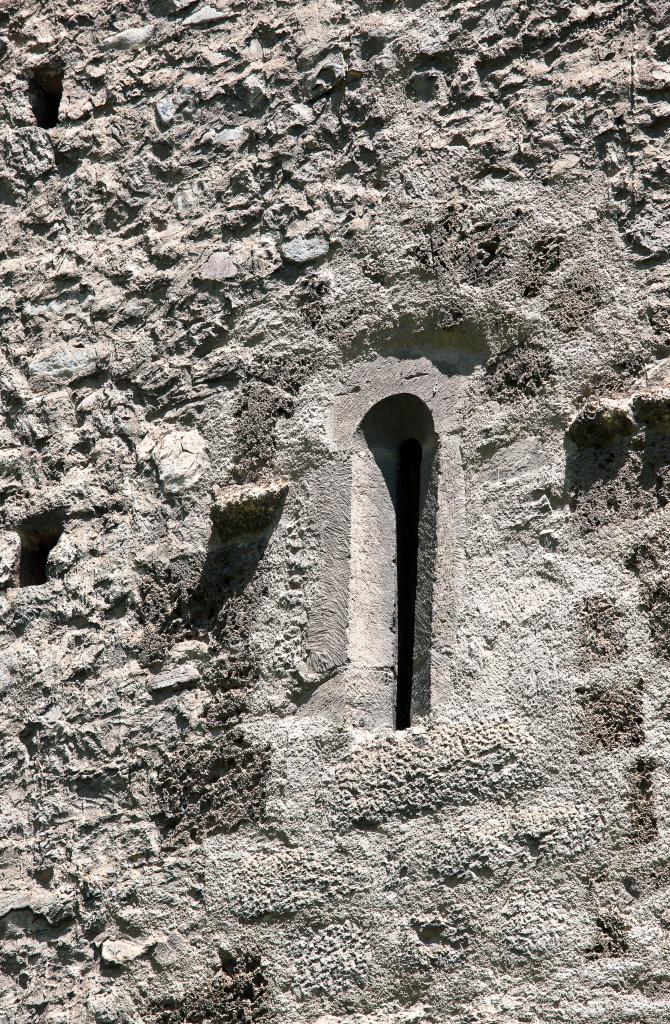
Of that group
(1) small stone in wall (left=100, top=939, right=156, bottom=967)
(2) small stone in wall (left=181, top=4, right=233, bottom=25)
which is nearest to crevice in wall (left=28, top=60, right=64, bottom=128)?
(2) small stone in wall (left=181, top=4, right=233, bottom=25)

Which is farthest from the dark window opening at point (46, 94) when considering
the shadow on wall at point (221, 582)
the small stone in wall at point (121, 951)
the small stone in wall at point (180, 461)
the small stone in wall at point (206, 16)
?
the small stone in wall at point (121, 951)

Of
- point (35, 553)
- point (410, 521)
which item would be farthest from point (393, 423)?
point (35, 553)

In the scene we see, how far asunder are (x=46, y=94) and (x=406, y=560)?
2258mm

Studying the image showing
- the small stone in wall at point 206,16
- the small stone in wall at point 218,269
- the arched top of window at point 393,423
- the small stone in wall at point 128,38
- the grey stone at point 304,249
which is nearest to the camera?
the arched top of window at point 393,423

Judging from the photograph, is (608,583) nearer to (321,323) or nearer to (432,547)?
A: (432,547)

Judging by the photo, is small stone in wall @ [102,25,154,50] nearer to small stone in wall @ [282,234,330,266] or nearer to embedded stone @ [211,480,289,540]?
small stone in wall @ [282,234,330,266]

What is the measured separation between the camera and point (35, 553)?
4.65 metres

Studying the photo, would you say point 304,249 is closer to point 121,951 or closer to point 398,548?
point 398,548

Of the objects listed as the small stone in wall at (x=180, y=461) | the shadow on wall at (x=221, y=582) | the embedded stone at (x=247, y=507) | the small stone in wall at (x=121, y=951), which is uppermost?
the small stone in wall at (x=180, y=461)

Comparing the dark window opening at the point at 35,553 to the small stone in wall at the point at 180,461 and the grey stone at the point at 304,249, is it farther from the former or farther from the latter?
the grey stone at the point at 304,249

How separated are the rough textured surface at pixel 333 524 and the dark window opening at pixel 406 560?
0.07m

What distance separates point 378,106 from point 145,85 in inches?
37.0

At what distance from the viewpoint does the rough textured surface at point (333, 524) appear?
3.50m

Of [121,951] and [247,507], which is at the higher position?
[247,507]
